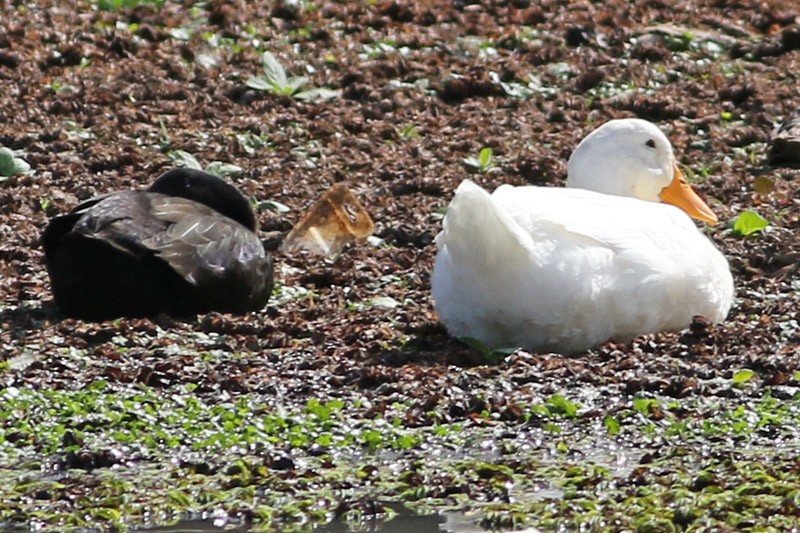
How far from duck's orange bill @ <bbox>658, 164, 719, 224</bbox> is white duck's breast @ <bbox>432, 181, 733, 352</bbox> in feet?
4.58

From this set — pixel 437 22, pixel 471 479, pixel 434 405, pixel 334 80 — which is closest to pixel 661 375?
pixel 434 405

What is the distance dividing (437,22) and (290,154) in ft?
9.87

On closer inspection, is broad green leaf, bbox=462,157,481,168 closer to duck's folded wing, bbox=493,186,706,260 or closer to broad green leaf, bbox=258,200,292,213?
broad green leaf, bbox=258,200,292,213

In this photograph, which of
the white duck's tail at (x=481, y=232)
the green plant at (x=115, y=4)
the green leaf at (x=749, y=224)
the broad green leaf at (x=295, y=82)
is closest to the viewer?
the white duck's tail at (x=481, y=232)

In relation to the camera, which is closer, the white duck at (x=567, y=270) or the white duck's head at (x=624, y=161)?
the white duck at (x=567, y=270)

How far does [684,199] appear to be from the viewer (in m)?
9.06

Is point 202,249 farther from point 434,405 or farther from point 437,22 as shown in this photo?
point 437,22

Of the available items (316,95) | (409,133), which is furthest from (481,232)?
(316,95)

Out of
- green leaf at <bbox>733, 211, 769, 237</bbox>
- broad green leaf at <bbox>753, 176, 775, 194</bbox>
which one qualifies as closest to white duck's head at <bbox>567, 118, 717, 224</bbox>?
green leaf at <bbox>733, 211, 769, 237</bbox>

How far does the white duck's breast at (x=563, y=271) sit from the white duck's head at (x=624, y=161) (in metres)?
0.93

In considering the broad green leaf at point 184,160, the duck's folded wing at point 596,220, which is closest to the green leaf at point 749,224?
the duck's folded wing at point 596,220

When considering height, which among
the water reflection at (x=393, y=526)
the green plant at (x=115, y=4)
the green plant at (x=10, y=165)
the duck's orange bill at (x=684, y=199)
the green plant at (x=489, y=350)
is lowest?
the green plant at (x=115, y=4)

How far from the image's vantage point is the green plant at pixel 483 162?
1075 centimetres

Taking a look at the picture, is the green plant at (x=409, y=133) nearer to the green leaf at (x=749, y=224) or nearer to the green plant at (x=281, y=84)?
the green plant at (x=281, y=84)
